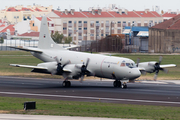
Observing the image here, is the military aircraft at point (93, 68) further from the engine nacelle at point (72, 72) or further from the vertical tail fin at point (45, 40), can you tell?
the vertical tail fin at point (45, 40)

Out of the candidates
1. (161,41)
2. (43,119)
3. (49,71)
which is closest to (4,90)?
(49,71)

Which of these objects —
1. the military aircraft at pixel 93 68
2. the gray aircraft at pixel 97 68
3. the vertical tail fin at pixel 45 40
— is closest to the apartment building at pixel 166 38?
the vertical tail fin at pixel 45 40

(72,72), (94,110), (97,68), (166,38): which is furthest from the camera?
(166,38)

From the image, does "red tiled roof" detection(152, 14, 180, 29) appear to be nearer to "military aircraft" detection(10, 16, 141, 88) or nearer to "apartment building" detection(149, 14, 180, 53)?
"apartment building" detection(149, 14, 180, 53)

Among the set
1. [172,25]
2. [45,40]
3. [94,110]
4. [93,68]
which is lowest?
[94,110]

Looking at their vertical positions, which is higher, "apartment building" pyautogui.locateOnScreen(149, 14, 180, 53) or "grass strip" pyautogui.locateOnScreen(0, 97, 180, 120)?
"apartment building" pyautogui.locateOnScreen(149, 14, 180, 53)

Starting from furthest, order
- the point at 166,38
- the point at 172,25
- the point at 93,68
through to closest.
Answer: the point at 172,25, the point at 166,38, the point at 93,68

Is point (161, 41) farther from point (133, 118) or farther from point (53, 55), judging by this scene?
A: point (133, 118)

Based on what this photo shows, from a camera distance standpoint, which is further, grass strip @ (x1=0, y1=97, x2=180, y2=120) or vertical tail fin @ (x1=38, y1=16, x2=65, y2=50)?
vertical tail fin @ (x1=38, y1=16, x2=65, y2=50)

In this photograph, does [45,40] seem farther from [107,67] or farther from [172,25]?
[172,25]

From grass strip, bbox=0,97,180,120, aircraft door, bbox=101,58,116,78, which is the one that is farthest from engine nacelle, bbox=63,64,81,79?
grass strip, bbox=0,97,180,120

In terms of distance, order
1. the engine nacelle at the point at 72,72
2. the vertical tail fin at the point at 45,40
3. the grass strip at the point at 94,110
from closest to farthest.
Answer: the grass strip at the point at 94,110 → the engine nacelle at the point at 72,72 → the vertical tail fin at the point at 45,40

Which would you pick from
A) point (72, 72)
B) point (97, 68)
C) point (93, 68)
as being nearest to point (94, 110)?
point (72, 72)

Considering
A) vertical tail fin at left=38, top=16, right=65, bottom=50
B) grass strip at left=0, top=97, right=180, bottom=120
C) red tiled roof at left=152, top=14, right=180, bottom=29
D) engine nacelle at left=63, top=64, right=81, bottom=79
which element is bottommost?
grass strip at left=0, top=97, right=180, bottom=120
